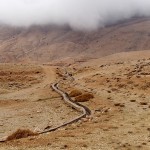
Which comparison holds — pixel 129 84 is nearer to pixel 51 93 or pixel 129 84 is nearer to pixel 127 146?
pixel 51 93

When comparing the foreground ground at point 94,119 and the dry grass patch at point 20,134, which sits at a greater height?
the dry grass patch at point 20,134

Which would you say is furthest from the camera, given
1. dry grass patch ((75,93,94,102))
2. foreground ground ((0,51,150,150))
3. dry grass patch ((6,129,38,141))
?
dry grass patch ((75,93,94,102))

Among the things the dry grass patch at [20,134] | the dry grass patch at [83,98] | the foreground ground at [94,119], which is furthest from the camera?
the dry grass patch at [83,98]

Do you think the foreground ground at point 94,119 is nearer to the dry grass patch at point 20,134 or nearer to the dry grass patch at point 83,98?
the dry grass patch at point 83,98

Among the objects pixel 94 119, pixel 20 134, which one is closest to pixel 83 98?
pixel 94 119

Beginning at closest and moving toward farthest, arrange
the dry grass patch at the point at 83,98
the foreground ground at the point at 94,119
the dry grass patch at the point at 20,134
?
1. the foreground ground at the point at 94,119
2. the dry grass patch at the point at 20,134
3. the dry grass patch at the point at 83,98

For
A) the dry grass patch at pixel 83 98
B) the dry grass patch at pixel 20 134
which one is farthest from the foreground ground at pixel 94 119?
the dry grass patch at pixel 20 134

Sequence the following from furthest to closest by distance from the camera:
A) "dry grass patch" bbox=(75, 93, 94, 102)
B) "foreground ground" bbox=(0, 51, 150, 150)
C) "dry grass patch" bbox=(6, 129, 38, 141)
→ "dry grass patch" bbox=(75, 93, 94, 102) < "dry grass patch" bbox=(6, 129, 38, 141) < "foreground ground" bbox=(0, 51, 150, 150)

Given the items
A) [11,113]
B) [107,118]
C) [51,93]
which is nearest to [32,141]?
[107,118]

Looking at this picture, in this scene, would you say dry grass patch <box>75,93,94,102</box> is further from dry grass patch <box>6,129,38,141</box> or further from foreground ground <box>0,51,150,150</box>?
dry grass patch <box>6,129,38,141</box>

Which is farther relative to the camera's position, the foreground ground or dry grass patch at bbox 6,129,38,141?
dry grass patch at bbox 6,129,38,141

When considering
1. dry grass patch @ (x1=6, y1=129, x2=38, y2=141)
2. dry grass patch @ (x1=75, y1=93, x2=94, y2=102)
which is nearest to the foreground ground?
dry grass patch @ (x1=75, y1=93, x2=94, y2=102)

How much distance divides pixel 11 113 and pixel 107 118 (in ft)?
40.6

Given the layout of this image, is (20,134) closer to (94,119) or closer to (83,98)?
(94,119)
